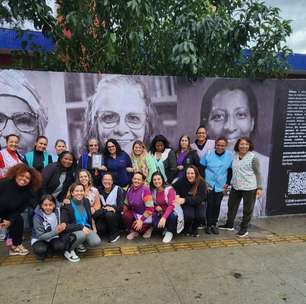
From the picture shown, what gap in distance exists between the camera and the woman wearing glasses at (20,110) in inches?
199

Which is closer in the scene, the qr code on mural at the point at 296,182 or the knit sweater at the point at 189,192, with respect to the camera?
the knit sweater at the point at 189,192

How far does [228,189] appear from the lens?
19.6ft

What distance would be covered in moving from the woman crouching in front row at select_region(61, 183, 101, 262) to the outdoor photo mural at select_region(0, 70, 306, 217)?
3.76ft

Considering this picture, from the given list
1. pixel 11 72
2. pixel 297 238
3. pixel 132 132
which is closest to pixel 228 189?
pixel 297 238

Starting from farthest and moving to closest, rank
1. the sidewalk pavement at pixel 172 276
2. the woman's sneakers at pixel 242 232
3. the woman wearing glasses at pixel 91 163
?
the woman's sneakers at pixel 242 232
the woman wearing glasses at pixel 91 163
the sidewalk pavement at pixel 172 276

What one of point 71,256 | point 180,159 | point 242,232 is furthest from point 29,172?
point 242,232

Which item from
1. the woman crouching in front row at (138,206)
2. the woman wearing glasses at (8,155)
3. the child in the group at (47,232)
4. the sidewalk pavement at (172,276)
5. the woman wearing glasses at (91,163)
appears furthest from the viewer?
the woman wearing glasses at (91,163)

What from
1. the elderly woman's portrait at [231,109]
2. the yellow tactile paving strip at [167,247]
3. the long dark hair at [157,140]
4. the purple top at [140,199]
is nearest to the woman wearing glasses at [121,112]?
the long dark hair at [157,140]

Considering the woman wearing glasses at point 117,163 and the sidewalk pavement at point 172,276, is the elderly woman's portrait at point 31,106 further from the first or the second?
the sidewalk pavement at point 172,276

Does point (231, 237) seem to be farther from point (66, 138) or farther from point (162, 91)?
point (66, 138)

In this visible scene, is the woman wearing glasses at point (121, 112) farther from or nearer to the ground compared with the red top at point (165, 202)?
farther from the ground

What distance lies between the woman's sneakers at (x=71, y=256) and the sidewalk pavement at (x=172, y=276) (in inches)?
3.4

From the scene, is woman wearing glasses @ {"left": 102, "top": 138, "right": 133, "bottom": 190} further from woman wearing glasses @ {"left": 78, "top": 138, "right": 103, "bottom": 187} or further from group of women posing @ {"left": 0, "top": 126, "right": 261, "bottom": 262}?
woman wearing glasses @ {"left": 78, "top": 138, "right": 103, "bottom": 187}

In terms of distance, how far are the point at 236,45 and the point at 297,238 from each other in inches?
140
